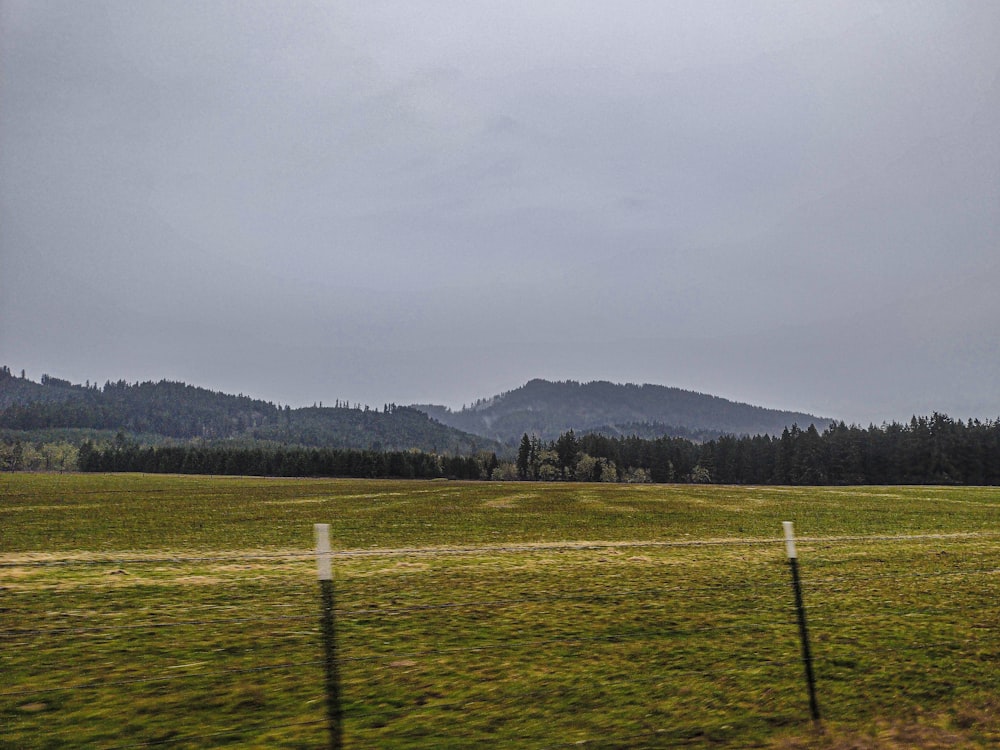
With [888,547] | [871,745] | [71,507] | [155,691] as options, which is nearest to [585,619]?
[871,745]

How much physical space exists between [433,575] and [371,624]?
19.5ft

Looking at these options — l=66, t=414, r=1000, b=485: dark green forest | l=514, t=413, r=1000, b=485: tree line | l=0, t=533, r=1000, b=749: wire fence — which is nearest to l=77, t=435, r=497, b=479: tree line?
l=66, t=414, r=1000, b=485: dark green forest

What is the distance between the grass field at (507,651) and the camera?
6.71 meters

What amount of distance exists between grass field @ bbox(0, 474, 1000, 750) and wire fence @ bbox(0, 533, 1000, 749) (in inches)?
1.8

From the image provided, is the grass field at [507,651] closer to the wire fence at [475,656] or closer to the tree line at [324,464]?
the wire fence at [475,656]

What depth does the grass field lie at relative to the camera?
671 cm

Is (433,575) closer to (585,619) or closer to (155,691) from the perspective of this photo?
(585,619)

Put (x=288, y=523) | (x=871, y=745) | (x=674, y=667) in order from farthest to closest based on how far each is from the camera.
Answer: (x=288, y=523), (x=674, y=667), (x=871, y=745)

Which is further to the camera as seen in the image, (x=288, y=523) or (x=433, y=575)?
(x=288, y=523)

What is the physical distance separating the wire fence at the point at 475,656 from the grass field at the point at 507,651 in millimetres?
45

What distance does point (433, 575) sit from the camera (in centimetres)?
1758

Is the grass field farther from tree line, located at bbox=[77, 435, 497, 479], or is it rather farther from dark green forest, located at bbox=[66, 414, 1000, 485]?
tree line, located at bbox=[77, 435, 497, 479]

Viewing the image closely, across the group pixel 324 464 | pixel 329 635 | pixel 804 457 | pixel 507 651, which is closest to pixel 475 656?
pixel 507 651

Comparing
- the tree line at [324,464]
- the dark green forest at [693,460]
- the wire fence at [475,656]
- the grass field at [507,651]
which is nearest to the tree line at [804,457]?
the dark green forest at [693,460]
